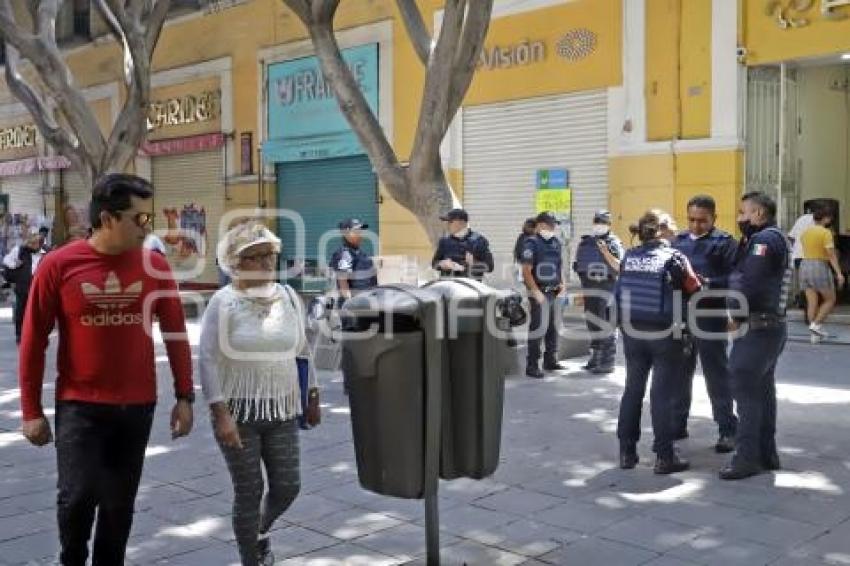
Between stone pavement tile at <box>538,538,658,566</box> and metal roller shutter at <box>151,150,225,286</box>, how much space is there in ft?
59.2

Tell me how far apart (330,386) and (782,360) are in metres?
4.84

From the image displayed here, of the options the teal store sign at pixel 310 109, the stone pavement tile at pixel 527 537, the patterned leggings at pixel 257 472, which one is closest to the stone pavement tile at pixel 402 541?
the stone pavement tile at pixel 527 537

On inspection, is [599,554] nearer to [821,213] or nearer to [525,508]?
[525,508]

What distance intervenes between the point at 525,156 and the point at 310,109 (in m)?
5.39

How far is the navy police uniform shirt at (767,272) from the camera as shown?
19.2 ft

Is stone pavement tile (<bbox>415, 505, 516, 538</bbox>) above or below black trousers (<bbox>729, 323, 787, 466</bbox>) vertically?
below

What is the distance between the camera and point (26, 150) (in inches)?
1141

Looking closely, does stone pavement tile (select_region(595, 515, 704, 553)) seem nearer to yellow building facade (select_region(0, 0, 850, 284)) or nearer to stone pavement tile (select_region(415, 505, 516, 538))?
stone pavement tile (select_region(415, 505, 516, 538))

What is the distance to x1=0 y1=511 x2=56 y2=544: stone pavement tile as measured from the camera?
5.03 m

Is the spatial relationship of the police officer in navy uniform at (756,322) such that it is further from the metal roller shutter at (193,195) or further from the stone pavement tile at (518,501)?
the metal roller shutter at (193,195)

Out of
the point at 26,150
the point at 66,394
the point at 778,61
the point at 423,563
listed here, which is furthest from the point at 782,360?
the point at 26,150

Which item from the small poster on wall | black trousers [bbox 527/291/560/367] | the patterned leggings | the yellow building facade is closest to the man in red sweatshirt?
the patterned leggings

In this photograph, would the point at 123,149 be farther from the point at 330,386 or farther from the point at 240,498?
the point at 240,498

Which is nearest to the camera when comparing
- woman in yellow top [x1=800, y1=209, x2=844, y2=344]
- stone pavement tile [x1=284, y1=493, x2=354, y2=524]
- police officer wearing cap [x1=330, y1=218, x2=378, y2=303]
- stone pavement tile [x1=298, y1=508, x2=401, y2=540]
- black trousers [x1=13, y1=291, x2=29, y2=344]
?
stone pavement tile [x1=298, y1=508, x2=401, y2=540]
